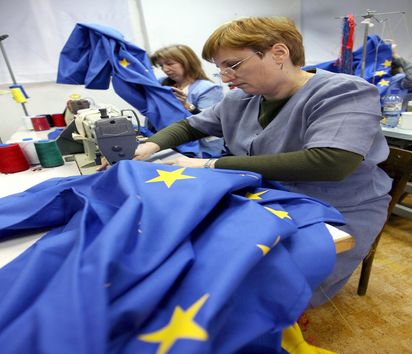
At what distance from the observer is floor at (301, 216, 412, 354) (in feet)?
4.27

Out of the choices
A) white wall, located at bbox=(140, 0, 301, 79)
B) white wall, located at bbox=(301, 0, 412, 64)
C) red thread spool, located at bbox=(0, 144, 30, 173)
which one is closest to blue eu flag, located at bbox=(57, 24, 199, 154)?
red thread spool, located at bbox=(0, 144, 30, 173)

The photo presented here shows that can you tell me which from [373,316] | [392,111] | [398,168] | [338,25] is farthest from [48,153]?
[338,25]

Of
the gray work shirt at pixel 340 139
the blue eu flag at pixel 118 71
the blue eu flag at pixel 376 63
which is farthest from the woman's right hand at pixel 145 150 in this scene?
the blue eu flag at pixel 376 63

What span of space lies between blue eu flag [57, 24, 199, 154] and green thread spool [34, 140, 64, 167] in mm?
463

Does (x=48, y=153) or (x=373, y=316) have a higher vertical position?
(x=48, y=153)

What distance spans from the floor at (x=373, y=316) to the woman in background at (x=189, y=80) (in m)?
1.12

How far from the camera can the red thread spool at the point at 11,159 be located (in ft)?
4.33

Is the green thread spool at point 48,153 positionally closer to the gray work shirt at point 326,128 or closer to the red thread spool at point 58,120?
the gray work shirt at point 326,128

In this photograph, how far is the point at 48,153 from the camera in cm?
138

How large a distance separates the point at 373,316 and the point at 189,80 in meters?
1.96

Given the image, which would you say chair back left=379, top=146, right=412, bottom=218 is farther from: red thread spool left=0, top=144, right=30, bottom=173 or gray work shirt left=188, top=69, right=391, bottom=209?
red thread spool left=0, top=144, right=30, bottom=173

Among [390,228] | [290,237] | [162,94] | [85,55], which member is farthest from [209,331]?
[390,228]

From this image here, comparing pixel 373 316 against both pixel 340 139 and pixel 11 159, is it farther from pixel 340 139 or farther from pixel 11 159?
pixel 11 159

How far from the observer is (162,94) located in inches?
62.7
